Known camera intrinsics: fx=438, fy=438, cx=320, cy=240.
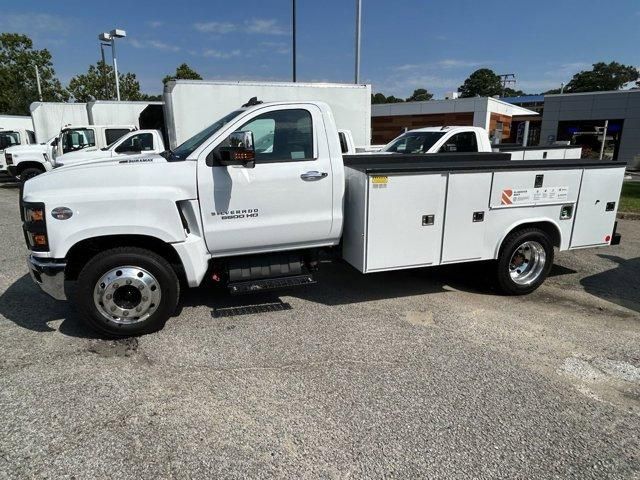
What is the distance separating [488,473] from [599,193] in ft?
14.1

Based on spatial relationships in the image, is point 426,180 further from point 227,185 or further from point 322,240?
point 227,185

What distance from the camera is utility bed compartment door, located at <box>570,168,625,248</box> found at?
213 inches

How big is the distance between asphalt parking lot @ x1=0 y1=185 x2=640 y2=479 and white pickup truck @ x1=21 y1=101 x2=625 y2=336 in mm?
506

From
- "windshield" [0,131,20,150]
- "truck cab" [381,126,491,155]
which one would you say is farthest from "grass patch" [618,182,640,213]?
"windshield" [0,131,20,150]

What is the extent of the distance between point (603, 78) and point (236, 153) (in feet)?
390

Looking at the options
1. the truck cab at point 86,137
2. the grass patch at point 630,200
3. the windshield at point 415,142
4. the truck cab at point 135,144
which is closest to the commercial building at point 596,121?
the grass patch at point 630,200

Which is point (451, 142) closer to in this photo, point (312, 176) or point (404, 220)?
point (404, 220)

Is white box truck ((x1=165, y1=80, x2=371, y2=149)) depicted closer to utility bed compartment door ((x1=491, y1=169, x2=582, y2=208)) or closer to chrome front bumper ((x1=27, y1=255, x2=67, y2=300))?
chrome front bumper ((x1=27, y1=255, x2=67, y2=300))

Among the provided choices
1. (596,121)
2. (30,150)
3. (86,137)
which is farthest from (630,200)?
(596,121)

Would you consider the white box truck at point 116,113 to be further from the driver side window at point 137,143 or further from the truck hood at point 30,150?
the driver side window at point 137,143

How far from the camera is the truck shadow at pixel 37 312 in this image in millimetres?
4453

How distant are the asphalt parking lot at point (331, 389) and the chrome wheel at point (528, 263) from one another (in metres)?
0.35

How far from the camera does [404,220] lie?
473 centimetres

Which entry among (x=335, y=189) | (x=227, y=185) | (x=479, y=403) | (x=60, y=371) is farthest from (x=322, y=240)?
(x=60, y=371)
